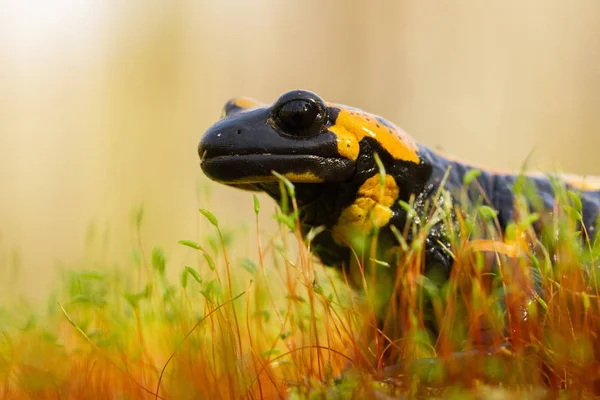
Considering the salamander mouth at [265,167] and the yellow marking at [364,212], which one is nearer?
the salamander mouth at [265,167]

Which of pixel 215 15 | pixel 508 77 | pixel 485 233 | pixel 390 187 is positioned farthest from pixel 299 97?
pixel 215 15

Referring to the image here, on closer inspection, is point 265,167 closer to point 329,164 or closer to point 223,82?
point 329,164

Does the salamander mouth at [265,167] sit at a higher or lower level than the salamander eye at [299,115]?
lower

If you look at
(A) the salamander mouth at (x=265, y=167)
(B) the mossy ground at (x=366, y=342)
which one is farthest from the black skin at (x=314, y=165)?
(B) the mossy ground at (x=366, y=342)

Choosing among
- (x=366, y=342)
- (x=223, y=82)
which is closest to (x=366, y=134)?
(x=366, y=342)

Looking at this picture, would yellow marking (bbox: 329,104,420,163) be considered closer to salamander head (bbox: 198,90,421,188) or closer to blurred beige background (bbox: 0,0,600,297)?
salamander head (bbox: 198,90,421,188)

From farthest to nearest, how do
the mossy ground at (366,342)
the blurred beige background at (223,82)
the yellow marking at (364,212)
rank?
the blurred beige background at (223,82) < the yellow marking at (364,212) < the mossy ground at (366,342)

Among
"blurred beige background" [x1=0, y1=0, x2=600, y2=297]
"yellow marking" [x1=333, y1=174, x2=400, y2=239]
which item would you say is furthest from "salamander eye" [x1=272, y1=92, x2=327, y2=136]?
"blurred beige background" [x1=0, y1=0, x2=600, y2=297]

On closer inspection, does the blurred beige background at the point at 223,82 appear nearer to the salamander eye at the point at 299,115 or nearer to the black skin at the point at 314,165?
the black skin at the point at 314,165
